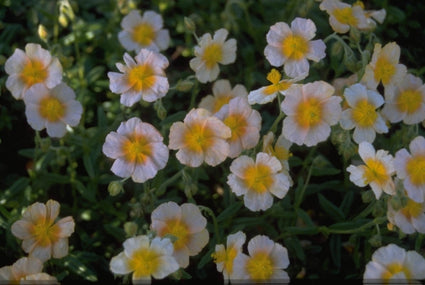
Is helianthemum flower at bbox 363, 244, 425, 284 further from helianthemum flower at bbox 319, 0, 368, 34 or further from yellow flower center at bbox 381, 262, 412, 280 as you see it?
helianthemum flower at bbox 319, 0, 368, 34

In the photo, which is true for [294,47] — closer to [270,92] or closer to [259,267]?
[270,92]

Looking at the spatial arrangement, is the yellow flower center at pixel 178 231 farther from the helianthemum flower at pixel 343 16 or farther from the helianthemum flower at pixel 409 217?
the helianthemum flower at pixel 343 16

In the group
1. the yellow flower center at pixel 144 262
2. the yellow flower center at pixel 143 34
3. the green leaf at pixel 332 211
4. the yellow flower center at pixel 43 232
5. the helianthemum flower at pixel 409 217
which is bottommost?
the green leaf at pixel 332 211

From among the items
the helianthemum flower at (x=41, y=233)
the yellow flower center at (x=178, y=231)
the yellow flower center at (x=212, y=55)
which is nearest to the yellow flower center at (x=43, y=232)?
the helianthemum flower at (x=41, y=233)

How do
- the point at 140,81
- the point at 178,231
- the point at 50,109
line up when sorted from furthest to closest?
the point at 50,109, the point at 140,81, the point at 178,231

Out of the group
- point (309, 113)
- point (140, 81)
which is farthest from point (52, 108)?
point (309, 113)

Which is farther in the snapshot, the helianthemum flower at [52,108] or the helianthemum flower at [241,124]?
the helianthemum flower at [52,108]
